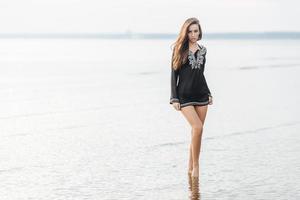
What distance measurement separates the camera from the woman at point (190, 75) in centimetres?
820

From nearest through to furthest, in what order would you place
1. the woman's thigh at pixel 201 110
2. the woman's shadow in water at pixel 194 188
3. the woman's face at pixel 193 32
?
the woman's shadow in water at pixel 194 188 → the woman's face at pixel 193 32 → the woman's thigh at pixel 201 110

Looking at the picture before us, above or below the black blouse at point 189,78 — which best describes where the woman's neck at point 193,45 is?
above

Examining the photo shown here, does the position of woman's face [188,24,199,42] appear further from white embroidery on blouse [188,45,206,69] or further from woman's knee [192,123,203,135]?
woman's knee [192,123,203,135]

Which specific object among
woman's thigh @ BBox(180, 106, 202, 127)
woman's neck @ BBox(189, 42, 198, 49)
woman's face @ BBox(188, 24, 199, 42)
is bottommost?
woman's thigh @ BBox(180, 106, 202, 127)

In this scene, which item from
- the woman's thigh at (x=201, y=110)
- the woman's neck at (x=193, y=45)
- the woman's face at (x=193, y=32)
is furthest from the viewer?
the woman's thigh at (x=201, y=110)

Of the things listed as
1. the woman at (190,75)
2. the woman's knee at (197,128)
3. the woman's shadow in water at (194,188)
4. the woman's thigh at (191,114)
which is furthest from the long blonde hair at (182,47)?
the woman's shadow in water at (194,188)

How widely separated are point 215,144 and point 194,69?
3.24 metres

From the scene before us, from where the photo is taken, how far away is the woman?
8203 mm

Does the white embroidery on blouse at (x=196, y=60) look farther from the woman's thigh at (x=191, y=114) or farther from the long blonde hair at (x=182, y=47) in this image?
the woman's thigh at (x=191, y=114)

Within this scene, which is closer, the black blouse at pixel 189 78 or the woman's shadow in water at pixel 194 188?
the woman's shadow in water at pixel 194 188

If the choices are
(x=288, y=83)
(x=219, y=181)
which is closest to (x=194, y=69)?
(x=219, y=181)

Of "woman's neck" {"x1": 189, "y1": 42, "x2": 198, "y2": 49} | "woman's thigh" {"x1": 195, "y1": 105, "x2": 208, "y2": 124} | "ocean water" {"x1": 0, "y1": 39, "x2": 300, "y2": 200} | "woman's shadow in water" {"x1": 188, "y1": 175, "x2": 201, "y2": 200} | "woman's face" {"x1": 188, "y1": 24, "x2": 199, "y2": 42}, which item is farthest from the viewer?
"woman's thigh" {"x1": 195, "y1": 105, "x2": 208, "y2": 124}

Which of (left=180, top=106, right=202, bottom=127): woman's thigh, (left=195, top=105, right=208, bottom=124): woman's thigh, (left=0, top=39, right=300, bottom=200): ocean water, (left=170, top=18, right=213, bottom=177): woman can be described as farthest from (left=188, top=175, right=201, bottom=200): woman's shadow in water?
(left=195, top=105, right=208, bottom=124): woman's thigh

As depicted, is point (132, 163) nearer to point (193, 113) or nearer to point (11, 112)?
point (193, 113)
